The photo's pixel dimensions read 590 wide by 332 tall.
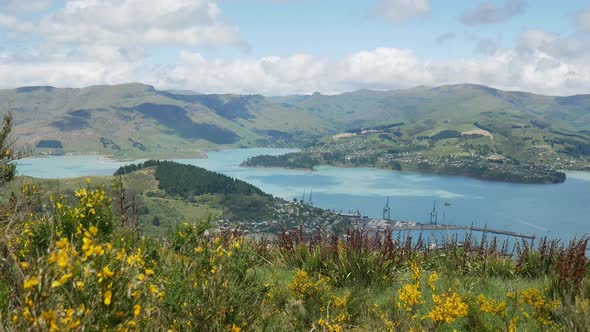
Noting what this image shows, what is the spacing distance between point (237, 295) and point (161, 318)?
1.04 metres

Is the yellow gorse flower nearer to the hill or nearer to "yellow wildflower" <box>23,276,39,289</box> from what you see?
"yellow wildflower" <box>23,276,39,289</box>

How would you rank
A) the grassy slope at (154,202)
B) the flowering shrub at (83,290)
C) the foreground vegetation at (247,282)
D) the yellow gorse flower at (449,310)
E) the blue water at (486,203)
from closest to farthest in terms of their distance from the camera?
the flowering shrub at (83,290) → the foreground vegetation at (247,282) → the yellow gorse flower at (449,310) → the blue water at (486,203) → the grassy slope at (154,202)

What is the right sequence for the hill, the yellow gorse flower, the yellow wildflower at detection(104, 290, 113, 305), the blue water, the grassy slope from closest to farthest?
1. the yellow wildflower at detection(104, 290, 113, 305)
2. the yellow gorse flower
3. the blue water
4. the grassy slope
5. the hill

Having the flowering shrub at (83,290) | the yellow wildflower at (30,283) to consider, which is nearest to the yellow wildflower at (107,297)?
the flowering shrub at (83,290)

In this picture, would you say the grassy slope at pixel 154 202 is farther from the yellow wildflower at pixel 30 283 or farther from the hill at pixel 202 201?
the yellow wildflower at pixel 30 283

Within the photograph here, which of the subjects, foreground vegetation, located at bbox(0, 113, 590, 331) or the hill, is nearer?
foreground vegetation, located at bbox(0, 113, 590, 331)

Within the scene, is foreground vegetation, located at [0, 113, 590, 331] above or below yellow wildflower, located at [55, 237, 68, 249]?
below

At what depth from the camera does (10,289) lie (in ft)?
16.3

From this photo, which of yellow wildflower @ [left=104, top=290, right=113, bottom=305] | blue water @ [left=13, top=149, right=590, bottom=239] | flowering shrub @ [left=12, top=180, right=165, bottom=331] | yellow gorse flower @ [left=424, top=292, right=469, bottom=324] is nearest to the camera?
flowering shrub @ [left=12, top=180, right=165, bottom=331]

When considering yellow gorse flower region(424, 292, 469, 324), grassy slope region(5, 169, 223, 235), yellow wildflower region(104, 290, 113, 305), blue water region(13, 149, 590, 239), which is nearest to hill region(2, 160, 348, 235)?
grassy slope region(5, 169, 223, 235)

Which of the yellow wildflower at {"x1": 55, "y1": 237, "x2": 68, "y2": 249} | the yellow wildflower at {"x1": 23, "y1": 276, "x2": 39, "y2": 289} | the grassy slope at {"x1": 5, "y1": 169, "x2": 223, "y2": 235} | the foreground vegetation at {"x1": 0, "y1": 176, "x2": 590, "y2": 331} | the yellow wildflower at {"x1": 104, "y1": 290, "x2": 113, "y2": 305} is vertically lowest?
the grassy slope at {"x1": 5, "y1": 169, "x2": 223, "y2": 235}

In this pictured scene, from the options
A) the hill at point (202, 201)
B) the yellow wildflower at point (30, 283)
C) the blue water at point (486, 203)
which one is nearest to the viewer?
the yellow wildflower at point (30, 283)

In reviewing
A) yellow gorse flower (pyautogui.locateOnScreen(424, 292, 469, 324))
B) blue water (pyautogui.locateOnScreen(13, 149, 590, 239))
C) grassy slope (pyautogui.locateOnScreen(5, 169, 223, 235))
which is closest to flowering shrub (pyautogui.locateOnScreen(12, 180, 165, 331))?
yellow gorse flower (pyautogui.locateOnScreen(424, 292, 469, 324))

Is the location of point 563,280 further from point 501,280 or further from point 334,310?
point 334,310
